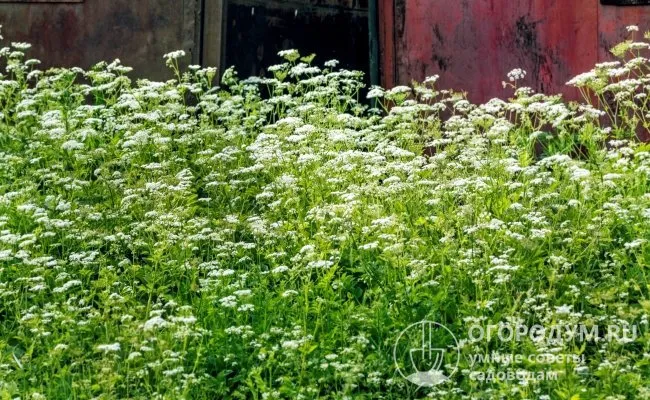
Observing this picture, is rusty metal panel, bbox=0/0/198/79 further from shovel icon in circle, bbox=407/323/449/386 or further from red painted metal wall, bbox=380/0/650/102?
shovel icon in circle, bbox=407/323/449/386

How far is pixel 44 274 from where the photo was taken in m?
5.36

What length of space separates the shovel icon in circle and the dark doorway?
4256 millimetres

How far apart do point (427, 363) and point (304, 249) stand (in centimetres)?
92

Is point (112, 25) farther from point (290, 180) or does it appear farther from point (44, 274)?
point (44, 274)

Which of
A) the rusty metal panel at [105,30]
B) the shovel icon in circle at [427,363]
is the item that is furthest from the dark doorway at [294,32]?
the shovel icon in circle at [427,363]

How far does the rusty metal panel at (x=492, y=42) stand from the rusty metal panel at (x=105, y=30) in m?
1.76

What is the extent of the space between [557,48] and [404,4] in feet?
3.95

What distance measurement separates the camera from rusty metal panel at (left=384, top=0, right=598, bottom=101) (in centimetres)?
761

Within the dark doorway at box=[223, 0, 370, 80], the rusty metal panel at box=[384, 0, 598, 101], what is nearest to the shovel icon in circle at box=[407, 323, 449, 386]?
the rusty metal panel at box=[384, 0, 598, 101]

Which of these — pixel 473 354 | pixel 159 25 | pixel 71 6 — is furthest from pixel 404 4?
pixel 473 354

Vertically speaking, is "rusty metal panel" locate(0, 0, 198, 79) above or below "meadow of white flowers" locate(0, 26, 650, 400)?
above

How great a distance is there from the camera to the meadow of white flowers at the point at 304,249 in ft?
15.2

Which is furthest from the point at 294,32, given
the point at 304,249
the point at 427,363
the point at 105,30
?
the point at 427,363

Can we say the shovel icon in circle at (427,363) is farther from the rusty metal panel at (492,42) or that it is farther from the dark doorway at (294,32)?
the dark doorway at (294,32)
